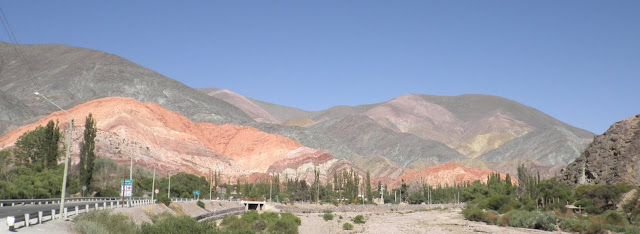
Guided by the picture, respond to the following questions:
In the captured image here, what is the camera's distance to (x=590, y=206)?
71938 millimetres

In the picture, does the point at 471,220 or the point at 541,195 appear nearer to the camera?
the point at 471,220

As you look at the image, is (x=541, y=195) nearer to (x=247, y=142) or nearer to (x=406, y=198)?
(x=406, y=198)

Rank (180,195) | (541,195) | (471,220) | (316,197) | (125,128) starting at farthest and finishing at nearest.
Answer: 1. (125,128)
2. (316,197)
3. (180,195)
4. (541,195)
5. (471,220)

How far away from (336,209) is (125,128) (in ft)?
210

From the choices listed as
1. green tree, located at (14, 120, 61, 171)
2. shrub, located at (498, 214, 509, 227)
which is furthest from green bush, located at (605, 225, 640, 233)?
green tree, located at (14, 120, 61, 171)

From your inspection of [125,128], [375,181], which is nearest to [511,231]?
[125,128]

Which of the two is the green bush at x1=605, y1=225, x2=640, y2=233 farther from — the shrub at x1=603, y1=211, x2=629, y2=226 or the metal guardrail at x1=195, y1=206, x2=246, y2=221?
the metal guardrail at x1=195, y1=206, x2=246, y2=221

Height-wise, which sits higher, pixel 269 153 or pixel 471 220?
pixel 269 153

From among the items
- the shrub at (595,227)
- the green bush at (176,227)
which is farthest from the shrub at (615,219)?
A: the green bush at (176,227)

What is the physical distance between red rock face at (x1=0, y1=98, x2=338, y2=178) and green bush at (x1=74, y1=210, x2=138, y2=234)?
9782cm

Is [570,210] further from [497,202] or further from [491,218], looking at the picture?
[497,202]

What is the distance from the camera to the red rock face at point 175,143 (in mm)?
140625

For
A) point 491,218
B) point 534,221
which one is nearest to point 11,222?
point 534,221

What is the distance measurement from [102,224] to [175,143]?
134449 millimetres
